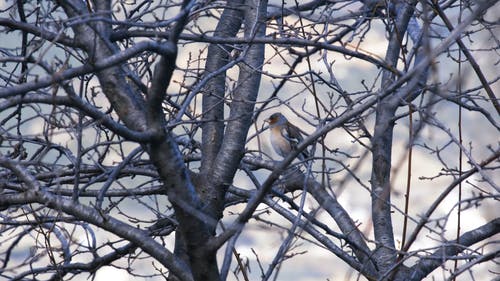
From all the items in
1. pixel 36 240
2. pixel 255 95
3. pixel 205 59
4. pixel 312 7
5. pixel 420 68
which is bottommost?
pixel 420 68

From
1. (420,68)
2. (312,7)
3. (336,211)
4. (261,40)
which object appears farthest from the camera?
(312,7)

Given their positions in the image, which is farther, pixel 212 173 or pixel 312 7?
pixel 312 7

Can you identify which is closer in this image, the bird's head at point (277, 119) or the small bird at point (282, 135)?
the small bird at point (282, 135)

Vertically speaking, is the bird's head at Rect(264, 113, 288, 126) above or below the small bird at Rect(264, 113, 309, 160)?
above

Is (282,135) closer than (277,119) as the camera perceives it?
Yes

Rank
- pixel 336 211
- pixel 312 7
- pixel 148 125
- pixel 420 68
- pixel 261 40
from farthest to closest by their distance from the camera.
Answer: pixel 312 7 < pixel 336 211 < pixel 261 40 < pixel 148 125 < pixel 420 68

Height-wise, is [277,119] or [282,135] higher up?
[277,119]

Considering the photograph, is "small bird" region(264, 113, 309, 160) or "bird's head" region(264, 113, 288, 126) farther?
"bird's head" region(264, 113, 288, 126)

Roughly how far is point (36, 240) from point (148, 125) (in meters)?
1.78

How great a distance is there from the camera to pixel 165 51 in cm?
314

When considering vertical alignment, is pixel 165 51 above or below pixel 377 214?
below

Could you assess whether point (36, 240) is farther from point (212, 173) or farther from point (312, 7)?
point (312, 7)

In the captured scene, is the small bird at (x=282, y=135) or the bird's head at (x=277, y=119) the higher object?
the bird's head at (x=277, y=119)

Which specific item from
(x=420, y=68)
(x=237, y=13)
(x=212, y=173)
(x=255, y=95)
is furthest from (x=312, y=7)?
(x=420, y=68)
